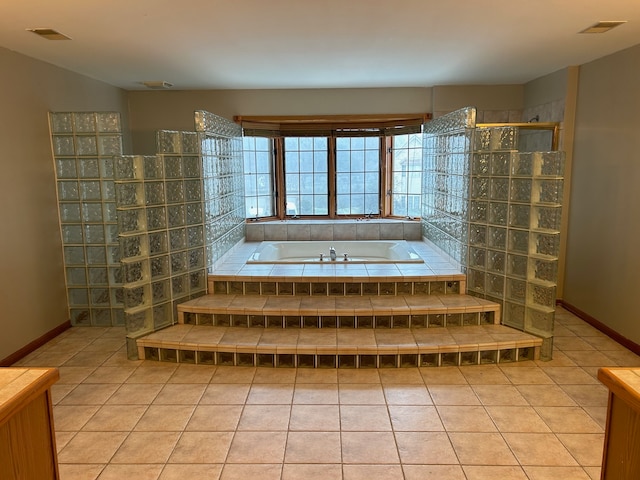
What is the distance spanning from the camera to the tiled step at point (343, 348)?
345 cm

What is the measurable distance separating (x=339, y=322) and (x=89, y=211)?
243 centimetres

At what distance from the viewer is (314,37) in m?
3.28

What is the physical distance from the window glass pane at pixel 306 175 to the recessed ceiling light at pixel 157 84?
1620 mm

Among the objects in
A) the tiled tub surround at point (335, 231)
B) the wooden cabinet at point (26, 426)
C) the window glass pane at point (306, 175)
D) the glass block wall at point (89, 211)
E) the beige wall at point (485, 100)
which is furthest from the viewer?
the window glass pane at point (306, 175)

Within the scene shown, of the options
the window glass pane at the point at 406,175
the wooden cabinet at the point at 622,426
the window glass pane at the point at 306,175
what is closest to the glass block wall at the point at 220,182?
the window glass pane at the point at 306,175

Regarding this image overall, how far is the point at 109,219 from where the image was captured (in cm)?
418

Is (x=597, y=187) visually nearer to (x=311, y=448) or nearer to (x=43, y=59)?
(x=311, y=448)

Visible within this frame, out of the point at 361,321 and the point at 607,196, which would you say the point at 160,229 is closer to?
the point at 361,321

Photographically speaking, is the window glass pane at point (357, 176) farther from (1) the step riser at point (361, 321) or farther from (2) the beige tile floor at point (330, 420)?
(2) the beige tile floor at point (330, 420)

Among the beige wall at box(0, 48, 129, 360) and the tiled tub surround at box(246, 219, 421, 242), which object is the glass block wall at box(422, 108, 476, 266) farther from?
the beige wall at box(0, 48, 129, 360)

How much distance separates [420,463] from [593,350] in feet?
7.09

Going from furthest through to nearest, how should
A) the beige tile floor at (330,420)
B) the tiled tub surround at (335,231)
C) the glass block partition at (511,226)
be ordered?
the tiled tub surround at (335,231) → the glass block partition at (511,226) → the beige tile floor at (330,420)

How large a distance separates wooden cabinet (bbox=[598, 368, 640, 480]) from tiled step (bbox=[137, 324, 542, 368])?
74.3 inches

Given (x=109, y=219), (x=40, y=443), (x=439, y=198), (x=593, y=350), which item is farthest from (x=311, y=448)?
(x=439, y=198)
